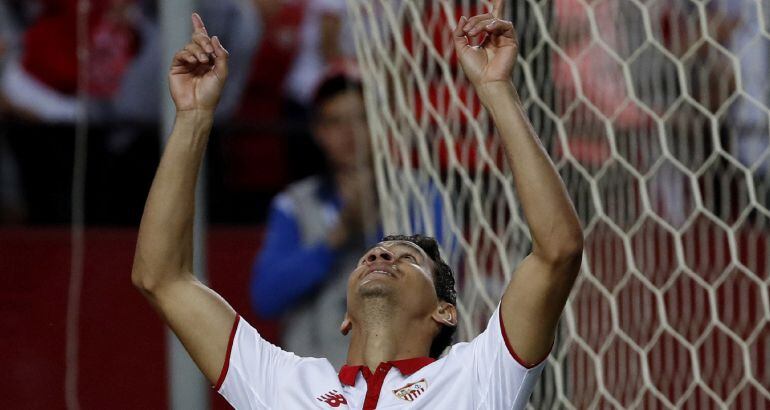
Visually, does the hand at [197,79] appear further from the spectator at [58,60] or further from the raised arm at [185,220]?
the spectator at [58,60]

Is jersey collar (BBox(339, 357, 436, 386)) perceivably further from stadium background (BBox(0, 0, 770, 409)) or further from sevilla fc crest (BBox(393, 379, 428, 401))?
stadium background (BBox(0, 0, 770, 409))

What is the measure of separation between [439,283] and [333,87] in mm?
1414

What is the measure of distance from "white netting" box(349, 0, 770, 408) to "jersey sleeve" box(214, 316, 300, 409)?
95 cm

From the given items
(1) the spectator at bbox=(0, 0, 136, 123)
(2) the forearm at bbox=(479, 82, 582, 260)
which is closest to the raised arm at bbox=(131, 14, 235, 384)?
(2) the forearm at bbox=(479, 82, 582, 260)

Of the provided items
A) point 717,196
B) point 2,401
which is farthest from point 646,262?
point 2,401

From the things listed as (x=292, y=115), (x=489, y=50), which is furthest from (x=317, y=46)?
(x=489, y=50)

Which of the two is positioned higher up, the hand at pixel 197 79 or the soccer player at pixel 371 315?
the hand at pixel 197 79

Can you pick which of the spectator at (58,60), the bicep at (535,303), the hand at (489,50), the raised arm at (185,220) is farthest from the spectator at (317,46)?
the bicep at (535,303)

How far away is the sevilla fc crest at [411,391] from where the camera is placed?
105 inches

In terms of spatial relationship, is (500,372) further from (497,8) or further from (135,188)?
(135,188)

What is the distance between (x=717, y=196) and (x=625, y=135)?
40 centimetres

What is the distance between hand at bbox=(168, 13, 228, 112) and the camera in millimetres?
2705

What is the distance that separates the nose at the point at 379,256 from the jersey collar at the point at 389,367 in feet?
0.76

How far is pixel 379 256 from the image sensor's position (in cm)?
287
